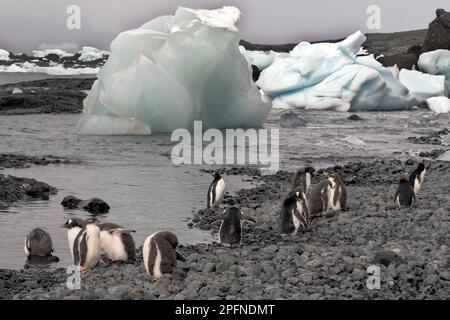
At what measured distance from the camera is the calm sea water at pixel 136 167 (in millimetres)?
8656

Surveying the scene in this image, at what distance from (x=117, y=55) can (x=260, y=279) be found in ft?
46.2

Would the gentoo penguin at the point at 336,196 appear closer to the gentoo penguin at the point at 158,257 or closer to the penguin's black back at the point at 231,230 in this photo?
the penguin's black back at the point at 231,230

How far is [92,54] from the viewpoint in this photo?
9900 cm

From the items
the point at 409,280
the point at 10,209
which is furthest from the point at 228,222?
the point at 10,209

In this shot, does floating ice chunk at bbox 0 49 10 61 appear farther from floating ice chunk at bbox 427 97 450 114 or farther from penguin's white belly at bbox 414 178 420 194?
penguin's white belly at bbox 414 178 420 194

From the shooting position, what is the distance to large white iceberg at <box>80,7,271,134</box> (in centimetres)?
1817

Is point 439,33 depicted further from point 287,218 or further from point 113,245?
point 113,245

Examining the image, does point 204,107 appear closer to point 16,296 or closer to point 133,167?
point 133,167

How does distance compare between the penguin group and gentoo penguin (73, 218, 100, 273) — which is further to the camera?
gentoo penguin (73, 218, 100, 273)

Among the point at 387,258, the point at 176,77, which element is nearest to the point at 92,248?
the point at 387,258

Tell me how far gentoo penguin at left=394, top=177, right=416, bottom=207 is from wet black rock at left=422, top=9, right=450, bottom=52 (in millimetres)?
37587

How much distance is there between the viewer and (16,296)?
17.9 ft

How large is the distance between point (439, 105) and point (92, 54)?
246ft

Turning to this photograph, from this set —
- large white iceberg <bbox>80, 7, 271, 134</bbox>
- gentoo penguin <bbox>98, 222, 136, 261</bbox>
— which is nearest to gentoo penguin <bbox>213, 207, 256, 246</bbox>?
gentoo penguin <bbox>98, 222, 136, 261</bbox>
